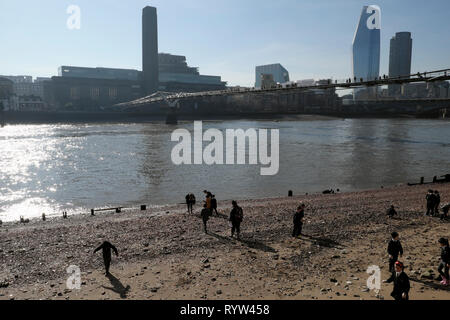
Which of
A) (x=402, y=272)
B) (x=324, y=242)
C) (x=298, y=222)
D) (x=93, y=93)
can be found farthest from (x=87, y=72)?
(x=402, y=272)

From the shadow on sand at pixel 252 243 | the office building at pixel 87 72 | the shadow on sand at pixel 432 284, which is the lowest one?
the shadow on sand at pixel 252 243

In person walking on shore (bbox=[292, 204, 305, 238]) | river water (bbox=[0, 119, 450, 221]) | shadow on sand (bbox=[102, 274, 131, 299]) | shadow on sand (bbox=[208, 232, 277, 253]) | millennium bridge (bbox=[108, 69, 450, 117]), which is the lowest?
river water (bbox=[0, 119, 450, 221])

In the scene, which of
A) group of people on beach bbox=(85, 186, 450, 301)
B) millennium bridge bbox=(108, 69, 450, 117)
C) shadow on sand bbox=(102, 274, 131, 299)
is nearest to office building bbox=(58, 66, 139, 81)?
millennium bridge bbox=(108, 69, 450, 117)

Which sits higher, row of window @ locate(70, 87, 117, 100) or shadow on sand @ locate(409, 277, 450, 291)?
row of window @ locate(70, 87, 117, 100)

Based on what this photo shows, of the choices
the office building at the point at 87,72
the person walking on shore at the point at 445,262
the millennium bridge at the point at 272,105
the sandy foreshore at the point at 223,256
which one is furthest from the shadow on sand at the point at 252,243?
the office building at the point at 87,72

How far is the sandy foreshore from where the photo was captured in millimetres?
8609

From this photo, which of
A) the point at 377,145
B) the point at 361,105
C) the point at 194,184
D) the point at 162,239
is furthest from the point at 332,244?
the point at 361,105

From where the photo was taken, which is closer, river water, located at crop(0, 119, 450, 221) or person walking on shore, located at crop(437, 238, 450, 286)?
person walking on shore, located at crop(437, 238, 450, 286)

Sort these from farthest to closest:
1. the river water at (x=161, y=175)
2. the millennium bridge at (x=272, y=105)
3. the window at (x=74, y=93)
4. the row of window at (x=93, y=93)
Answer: the row of window at (x=93, y=93), the window at (x=74, y=93), the millennium bridge at (x=272, y=105), the river water at (x=161, y=175)

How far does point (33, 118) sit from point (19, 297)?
12713cm

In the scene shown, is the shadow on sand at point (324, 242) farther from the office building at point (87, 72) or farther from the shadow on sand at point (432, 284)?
the office building at point (87, 72)

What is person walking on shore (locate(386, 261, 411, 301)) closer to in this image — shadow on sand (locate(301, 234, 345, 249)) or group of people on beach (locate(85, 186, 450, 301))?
group of people on beach (locate(85, 186, 450, 301))

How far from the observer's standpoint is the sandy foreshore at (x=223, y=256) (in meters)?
8.61

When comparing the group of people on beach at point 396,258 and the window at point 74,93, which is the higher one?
the window at point 74,93
